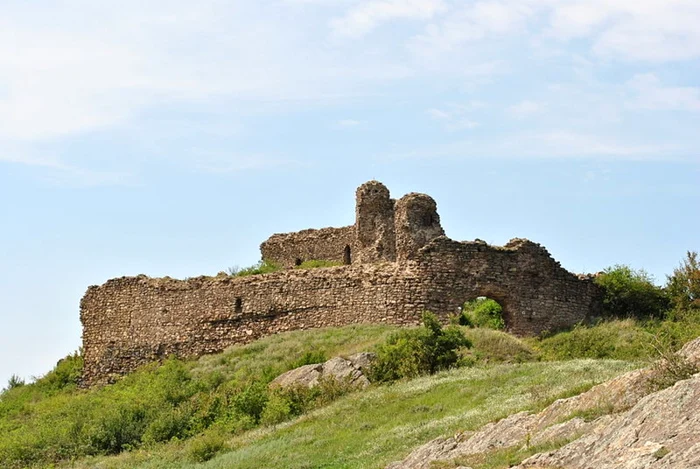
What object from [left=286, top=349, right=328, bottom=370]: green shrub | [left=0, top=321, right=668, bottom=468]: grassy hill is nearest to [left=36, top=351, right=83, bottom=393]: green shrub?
[left=0, top=321, right=668, bottom=468]: grassy hill

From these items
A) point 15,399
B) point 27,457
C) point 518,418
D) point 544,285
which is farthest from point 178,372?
point 518,418

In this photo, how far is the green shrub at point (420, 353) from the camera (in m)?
30.7

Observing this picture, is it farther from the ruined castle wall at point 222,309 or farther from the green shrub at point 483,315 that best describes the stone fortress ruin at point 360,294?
the green shrub at point 483,315

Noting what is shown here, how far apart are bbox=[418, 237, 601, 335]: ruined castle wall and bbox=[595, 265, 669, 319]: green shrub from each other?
1222 mm

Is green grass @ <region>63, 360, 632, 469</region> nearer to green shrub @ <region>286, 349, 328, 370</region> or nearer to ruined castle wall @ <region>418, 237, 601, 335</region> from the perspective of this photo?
green shrub @ <region>286, 349, 328, 370</region>

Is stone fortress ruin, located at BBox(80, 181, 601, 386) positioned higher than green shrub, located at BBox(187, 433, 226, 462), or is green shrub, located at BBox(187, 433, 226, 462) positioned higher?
stone fortress ruin, located at BBox(80, 181, 601, 386)

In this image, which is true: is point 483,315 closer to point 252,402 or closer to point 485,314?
point 485,314

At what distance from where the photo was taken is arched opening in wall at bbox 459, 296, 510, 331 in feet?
125

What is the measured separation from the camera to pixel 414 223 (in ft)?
129

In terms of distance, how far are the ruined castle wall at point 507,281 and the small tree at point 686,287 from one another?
2.83m

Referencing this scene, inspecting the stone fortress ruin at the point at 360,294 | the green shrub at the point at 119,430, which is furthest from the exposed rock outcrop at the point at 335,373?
the stone fortress ruin at the point at 360,294

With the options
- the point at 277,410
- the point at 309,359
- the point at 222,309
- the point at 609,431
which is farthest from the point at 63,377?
the point at 609,431

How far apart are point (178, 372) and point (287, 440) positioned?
A: 11.6 metres

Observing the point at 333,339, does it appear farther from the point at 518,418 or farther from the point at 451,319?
the point at 518,418
